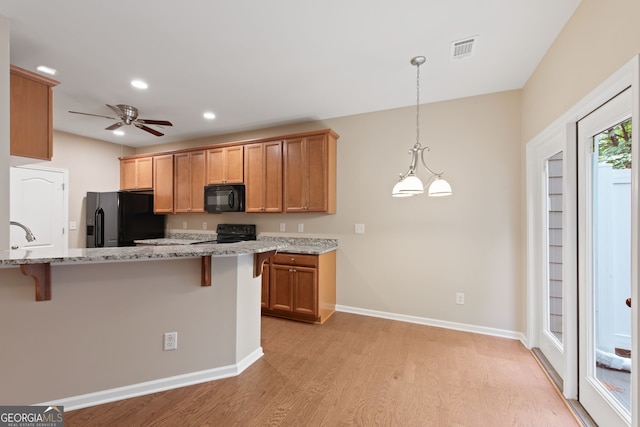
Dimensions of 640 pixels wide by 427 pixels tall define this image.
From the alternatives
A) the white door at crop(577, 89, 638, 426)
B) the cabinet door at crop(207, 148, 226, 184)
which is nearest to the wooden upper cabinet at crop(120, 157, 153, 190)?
the cabinet door at crop(207, 148, 226, 184)

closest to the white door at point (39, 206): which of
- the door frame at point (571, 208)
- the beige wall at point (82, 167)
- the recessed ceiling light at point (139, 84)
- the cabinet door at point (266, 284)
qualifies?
the beige wall at point (82, 167)

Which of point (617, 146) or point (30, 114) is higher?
point (30, 114)

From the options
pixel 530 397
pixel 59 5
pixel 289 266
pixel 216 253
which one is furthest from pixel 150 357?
pixel 530 397

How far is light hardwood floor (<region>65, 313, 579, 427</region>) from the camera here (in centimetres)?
171

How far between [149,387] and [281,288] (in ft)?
5.57

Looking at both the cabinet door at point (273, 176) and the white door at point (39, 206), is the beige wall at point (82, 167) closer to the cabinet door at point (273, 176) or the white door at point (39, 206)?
the white door at point (39, 206)

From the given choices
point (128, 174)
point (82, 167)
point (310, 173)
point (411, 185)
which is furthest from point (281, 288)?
point (82, 167)

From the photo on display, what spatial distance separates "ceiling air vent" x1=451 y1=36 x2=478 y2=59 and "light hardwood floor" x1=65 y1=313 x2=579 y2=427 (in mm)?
2766

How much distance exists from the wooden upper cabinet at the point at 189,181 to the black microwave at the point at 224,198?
25 centimetres

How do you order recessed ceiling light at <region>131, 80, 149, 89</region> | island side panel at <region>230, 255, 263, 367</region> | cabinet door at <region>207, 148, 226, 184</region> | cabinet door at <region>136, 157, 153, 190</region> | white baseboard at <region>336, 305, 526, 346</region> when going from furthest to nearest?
cabinet door at <region>136, 157, 153, 190</region> < cabinet door at <region>207, 148, 226, 184</region> < white baseboard at <region>336, 305, 526, 346</region> < recessed ceiling light at <region>131, 80, 149, 89</region> < island side panel at <region>230, 255, 263, 367</region>

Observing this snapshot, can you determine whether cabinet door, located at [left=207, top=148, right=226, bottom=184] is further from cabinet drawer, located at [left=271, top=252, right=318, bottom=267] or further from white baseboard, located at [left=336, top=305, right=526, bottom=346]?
white baseboard, located at [left=336, top=305, right=526, bottom=346]

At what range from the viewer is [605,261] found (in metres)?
1.65

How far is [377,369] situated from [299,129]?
3259mm

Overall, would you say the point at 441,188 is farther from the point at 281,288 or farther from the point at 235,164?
the point at 235,164
